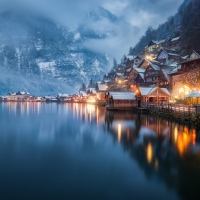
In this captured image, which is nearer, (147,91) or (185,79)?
(185,79)

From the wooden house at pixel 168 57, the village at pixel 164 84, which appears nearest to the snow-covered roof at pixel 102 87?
the village at pixel 164 84

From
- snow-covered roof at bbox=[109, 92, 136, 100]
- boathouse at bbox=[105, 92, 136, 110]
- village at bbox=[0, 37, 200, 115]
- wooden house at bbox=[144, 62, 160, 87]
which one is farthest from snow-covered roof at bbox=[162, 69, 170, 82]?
snow-covered roof at bbox=[109, 92, 136, 100]

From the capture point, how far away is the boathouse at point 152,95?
51072 millimetres

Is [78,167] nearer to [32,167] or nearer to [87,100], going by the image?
[32,167]

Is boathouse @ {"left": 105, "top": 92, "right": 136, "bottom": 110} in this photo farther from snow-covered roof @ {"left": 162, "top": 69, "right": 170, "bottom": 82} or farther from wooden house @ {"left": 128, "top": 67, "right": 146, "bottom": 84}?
wooden house @ {"left": 128, "top": 67, "right": 146, "bottom": 84}

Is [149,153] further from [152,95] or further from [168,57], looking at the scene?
[168,57]

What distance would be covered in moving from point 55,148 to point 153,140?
32.1 feet

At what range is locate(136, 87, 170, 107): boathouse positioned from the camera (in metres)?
51.1

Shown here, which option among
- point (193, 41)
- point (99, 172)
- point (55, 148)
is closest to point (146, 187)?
point (99, 172)

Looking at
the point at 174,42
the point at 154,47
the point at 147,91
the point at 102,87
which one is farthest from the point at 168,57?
the point at 102,87

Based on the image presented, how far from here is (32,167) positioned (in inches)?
465

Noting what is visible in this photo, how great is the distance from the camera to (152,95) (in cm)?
5138

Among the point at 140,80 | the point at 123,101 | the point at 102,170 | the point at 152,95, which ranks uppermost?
the point at 140,80

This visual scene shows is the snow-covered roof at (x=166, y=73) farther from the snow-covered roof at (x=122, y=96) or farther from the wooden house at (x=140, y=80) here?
the snow-covered roof at (x=122, y=96)
